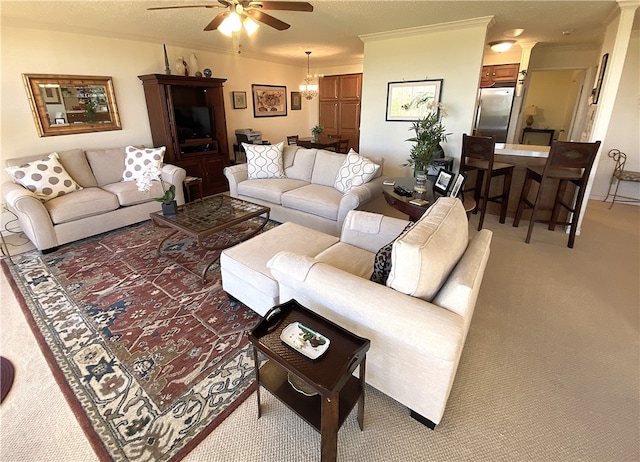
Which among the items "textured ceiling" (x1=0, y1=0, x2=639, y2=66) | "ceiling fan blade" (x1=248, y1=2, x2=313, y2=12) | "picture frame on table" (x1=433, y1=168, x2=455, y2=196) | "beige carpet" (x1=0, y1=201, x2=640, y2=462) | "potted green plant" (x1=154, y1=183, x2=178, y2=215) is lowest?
"beige carpet" (x1=0, y1=201, x2=640, y2=462)

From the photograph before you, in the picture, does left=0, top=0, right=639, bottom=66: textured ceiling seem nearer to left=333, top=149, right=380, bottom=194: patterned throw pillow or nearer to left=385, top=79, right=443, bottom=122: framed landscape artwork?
left=385, top=79, right=443, bottom=122: framed landscape artwork

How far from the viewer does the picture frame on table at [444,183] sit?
2.42 m

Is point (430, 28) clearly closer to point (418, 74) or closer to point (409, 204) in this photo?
point (418, 74)

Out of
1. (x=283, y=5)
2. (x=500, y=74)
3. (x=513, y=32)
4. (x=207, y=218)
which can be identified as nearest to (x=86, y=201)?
(x=207, y=218)

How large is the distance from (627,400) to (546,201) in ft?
9.14

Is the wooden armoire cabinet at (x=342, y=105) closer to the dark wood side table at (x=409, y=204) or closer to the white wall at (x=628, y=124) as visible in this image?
the white wall at (x=628, y=124)

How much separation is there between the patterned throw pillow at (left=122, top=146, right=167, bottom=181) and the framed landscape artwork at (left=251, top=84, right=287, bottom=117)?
2.88 metres

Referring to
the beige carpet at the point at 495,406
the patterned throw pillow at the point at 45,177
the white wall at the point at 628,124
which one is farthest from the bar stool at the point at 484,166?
the patterned throw pillow at the point at 45,177

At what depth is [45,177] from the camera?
3.28 metres

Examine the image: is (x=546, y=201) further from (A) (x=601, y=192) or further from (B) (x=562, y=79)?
(B) (x=562, y=79)

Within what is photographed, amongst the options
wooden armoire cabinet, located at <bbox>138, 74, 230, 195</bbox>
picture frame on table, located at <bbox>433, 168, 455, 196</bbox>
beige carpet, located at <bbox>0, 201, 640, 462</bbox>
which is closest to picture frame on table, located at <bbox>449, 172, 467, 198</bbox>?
picture frame on table, located at <bbox>433, 168, 455, 196</bbox>

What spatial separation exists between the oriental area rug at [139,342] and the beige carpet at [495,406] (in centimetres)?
9

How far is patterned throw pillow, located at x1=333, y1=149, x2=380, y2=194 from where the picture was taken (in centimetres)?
334

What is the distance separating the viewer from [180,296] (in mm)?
2398
